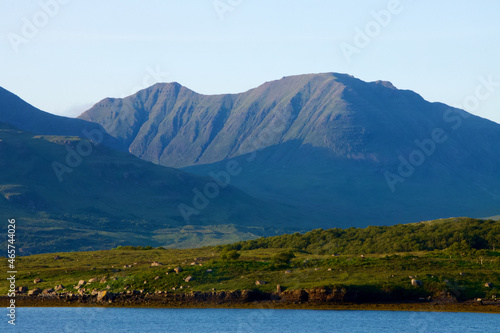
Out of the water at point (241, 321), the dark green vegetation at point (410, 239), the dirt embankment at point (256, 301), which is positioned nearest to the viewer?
the water at point (241, 321)

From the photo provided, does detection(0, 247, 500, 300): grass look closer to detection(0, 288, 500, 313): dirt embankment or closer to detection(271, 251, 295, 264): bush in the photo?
detection(271, 251, 295, 264): bush

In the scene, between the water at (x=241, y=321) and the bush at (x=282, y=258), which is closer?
the water at (x=241, y=321)

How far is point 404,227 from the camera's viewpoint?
105m

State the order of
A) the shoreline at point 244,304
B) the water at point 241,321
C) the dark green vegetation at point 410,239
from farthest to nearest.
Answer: the dark green vegetation at point 410,239 → the shoreline at point 244,304 → the water at point 241,321

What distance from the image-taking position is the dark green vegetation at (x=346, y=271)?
66250mm

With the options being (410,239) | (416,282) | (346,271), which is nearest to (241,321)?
(416,282)

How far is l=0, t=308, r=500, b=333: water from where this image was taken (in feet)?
183

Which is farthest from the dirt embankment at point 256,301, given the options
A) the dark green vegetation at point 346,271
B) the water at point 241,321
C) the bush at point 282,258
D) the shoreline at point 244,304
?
the bush at point 282,258

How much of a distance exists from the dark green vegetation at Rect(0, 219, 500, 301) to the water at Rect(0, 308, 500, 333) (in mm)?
4424

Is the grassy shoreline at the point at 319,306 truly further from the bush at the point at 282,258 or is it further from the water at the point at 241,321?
the bush at the point at 282,258

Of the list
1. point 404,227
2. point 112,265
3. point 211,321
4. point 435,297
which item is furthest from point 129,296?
point 404,227

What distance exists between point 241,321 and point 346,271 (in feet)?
56.9

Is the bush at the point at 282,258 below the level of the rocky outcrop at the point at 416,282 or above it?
above

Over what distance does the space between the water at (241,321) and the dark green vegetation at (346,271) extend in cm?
442
